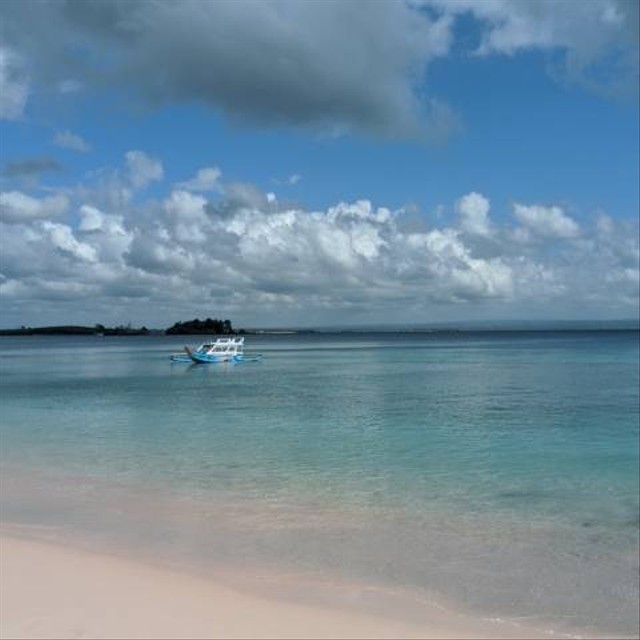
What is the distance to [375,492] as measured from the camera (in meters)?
15.2

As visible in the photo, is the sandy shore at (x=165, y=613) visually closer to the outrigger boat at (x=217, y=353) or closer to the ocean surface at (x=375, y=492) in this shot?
the ocean surface at (x=375, y=492)

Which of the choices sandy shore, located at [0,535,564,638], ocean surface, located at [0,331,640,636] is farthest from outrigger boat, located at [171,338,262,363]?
sandy shore, located at [0,535,564,638]

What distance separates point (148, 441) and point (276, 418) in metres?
6.95

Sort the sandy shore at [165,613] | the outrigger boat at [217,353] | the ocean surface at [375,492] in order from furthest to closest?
the outrigger boat at [217,353] < the ocean surface at [375,492] < the sandy shore at [165,613]

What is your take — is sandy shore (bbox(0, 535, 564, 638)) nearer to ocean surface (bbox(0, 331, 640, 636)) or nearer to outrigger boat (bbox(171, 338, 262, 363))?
ocean surface (bbox(0, 331, 640, 636))

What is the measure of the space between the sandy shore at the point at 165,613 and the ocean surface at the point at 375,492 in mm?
883

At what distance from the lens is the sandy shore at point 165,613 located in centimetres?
777

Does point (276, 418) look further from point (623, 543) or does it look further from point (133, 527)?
point (623, 543)

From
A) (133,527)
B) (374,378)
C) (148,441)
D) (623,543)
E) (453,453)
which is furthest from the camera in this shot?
(374,378)

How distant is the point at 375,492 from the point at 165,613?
24.1 ft

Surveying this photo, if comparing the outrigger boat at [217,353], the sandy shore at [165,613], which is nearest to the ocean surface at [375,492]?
the sandy shore at [165,613]

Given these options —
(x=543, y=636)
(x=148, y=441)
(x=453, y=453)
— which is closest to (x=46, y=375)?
(x=148, y=441)

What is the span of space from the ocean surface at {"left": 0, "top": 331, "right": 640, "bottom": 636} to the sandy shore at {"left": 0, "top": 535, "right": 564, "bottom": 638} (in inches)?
34.7

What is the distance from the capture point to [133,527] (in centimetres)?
1273
